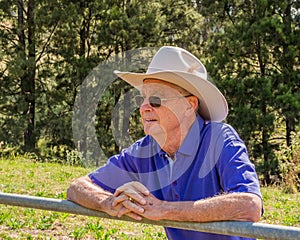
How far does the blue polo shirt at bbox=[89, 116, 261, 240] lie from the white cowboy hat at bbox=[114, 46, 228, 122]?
73mm

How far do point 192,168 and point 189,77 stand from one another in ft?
1.13

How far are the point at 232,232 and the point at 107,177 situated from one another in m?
0.91

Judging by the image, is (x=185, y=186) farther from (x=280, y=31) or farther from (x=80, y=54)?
(x=80, y=54)

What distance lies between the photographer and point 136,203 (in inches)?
68.4

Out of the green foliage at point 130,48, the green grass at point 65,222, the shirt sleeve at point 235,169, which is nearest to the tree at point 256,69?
the green foliage at point 130,48

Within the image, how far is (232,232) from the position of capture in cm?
140

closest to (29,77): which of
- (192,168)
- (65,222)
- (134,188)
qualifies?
(65,222)

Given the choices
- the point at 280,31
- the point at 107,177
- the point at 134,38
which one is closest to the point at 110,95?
the point at 134,38

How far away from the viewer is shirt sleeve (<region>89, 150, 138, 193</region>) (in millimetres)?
2207

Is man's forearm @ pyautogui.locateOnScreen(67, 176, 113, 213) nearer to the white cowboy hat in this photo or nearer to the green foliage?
the white cowboy hat

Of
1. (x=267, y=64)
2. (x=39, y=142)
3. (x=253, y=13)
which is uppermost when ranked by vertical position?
(x=253, y=13)

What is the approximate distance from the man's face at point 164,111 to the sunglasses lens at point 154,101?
1 centimetres

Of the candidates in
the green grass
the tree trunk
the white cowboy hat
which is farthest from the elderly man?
the tree trunk

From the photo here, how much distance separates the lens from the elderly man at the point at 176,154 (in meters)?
1.83
